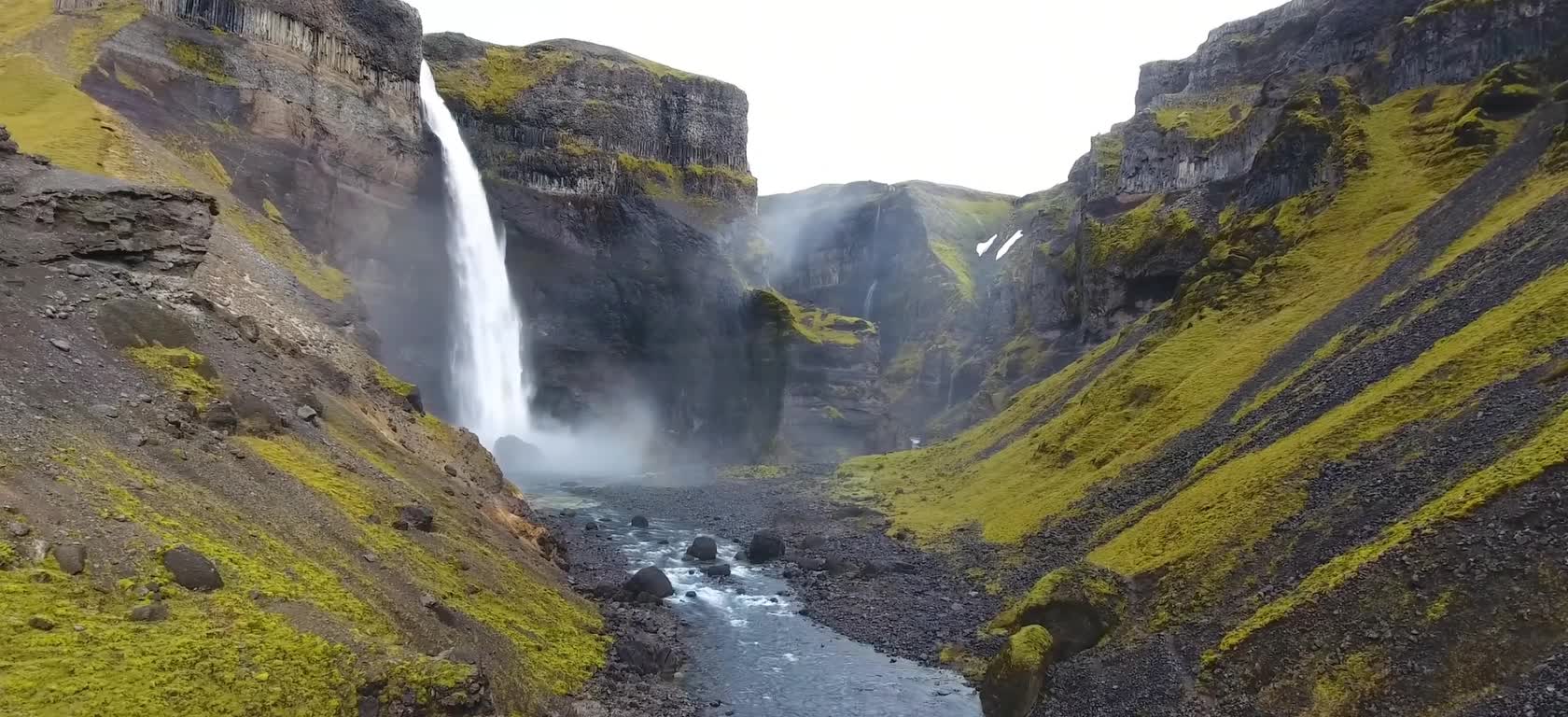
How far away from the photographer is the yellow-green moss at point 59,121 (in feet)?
131

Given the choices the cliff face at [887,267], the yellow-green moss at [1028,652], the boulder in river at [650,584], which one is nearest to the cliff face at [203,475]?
the boulder in river at [650,584]

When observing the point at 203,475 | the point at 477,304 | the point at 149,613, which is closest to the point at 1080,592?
the point at 149,613

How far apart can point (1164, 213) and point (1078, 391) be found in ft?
100.0

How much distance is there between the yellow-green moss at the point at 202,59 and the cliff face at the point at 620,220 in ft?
102

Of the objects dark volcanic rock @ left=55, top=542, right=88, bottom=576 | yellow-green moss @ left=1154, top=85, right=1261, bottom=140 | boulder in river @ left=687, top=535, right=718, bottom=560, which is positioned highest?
yellow-green moss @ left=1154, top=85, right=1261, bottom=140

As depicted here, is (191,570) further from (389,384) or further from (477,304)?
(477,304)

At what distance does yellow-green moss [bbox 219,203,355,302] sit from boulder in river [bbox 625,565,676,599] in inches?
947

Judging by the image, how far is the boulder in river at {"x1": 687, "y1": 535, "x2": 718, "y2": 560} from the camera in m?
48.6

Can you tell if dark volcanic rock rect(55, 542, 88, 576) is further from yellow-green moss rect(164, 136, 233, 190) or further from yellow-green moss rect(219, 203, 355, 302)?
yellow-green moss rect(164, 136, 233, 190)

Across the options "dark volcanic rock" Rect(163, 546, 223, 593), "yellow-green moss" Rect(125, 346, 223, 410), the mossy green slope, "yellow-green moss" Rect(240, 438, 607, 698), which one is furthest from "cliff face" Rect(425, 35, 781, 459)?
"dark volcanic rock" Rect(163, 546, 223, 593)

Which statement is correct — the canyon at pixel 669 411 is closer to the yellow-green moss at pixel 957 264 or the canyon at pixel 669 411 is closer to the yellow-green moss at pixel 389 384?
the yellow-green moss at pixel 389 384

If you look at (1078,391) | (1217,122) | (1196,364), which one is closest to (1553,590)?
(1196,364)

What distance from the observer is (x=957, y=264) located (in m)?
181

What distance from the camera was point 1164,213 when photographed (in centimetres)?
8962
